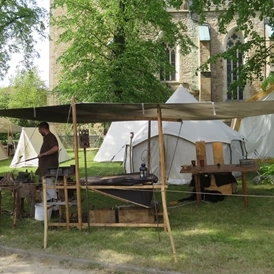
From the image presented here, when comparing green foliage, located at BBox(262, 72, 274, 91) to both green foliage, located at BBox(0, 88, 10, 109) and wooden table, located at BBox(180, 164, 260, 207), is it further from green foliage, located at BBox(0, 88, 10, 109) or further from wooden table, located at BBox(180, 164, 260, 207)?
green foliage, located at BBox(0, 88, 10, 109)

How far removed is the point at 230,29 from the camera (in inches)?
1057

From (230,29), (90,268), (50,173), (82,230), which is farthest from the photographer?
(230,29)

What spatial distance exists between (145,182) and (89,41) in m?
11.0

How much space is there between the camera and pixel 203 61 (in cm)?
2605

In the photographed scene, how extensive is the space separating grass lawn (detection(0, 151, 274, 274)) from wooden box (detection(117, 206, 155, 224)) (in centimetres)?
15

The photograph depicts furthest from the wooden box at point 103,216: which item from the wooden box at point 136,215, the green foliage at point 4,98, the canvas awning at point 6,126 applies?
the green foliage at point 4,98

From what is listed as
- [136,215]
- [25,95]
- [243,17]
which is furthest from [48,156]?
[25,95]

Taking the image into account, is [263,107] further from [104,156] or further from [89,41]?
[89,41]

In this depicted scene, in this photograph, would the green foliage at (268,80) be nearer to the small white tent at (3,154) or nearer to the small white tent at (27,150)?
the small white tent at (27,150)

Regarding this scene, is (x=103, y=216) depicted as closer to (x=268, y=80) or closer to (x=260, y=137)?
(x=268, y=80)

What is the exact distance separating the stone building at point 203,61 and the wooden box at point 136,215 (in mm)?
21094

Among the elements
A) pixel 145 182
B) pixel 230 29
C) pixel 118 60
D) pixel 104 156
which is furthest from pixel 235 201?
pixel 230 29

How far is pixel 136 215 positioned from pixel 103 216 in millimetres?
509

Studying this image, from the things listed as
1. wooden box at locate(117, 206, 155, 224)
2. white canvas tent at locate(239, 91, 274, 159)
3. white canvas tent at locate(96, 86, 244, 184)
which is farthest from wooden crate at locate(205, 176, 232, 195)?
white canvas tent at locate(239, 91, 274, 159)
